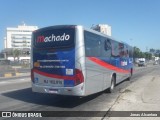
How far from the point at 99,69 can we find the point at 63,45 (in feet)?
8.30

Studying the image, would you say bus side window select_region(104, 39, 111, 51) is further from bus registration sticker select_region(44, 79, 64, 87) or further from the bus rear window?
bus registration sticker select_region(44, 79, 64, 87)

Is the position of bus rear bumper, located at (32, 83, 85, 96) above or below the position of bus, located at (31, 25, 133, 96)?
below

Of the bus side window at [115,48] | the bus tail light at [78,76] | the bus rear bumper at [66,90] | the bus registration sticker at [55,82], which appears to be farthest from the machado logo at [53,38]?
the bus side window at [115,48]

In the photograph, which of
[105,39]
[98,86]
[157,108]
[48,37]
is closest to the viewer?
[157,108]

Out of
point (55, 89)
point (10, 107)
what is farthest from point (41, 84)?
point (10, 107)

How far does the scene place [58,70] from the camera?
1195cm

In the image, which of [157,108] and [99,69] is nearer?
[157,108]

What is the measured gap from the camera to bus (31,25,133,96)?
37.7 feet

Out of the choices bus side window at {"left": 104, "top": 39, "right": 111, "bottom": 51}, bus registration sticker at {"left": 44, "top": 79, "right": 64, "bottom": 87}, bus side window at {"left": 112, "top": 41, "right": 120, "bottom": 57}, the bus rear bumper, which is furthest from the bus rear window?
bus side window at {"left": 112, "top": 41, "right": 120, "bottom": 57}

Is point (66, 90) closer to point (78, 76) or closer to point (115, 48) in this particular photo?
point (78, 76)

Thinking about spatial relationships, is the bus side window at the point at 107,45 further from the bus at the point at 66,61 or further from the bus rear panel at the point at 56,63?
the bus rear panel at the point at 56,63

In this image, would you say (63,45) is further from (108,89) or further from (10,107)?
(108,89)

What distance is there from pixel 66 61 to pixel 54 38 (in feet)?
3.84

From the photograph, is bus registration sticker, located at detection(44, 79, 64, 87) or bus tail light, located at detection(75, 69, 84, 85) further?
bus registration sticker, located at detection(44, 79, 64, 87)
